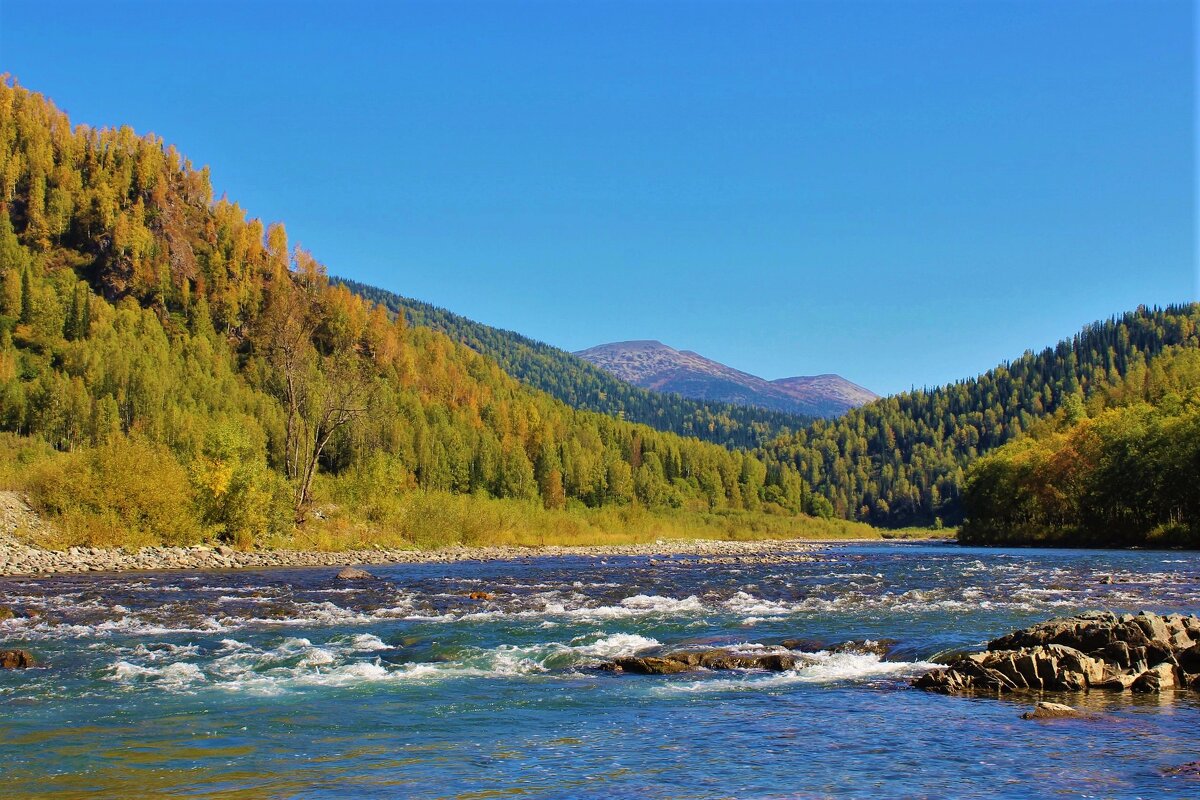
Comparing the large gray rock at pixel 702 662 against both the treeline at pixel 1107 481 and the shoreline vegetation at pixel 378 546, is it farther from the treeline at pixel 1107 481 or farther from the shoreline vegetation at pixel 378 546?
the treeline at pixel 1107 481

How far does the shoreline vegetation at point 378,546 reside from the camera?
1815 inches

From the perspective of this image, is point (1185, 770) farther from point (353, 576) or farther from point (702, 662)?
point (353, 576)

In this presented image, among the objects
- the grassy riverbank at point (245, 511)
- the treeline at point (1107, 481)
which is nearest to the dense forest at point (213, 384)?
the grassy riverbank at point (245, 511)

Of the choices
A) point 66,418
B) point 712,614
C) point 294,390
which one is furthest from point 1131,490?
point 66,418

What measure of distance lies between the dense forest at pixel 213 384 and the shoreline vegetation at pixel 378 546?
223 centimetres

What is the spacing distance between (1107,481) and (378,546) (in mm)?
69543

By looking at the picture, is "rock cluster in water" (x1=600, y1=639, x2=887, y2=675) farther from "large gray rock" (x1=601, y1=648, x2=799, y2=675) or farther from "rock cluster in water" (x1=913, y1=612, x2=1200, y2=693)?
"rock cluster in water" (x1=913, y1=612, x2=1200, y2=693)

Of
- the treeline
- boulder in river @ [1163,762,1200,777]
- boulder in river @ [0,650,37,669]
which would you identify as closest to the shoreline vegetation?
boulder in river @ [0,650,37,669]

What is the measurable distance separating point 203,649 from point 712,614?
50.3 ft

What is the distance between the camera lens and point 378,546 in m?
67.1

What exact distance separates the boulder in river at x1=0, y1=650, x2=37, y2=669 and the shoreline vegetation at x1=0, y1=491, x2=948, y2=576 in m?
26.0

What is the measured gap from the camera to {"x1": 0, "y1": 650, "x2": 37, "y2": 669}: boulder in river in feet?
61.9

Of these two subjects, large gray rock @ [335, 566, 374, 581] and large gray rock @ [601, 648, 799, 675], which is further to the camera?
large gray rock @ [335, 566, 374, 581]

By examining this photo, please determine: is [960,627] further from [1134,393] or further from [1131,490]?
[1134,393]
